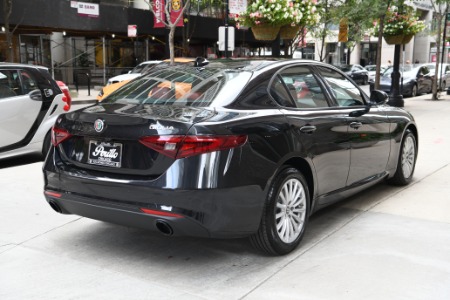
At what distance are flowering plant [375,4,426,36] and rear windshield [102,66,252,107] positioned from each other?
1442 centimetres

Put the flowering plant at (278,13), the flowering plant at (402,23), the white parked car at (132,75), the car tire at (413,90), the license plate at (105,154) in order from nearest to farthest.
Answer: the license plate at (105,154) < the flowering plant at (278,13) < the flowering plant at (402,23) < the white parked car at (132,75) < the car tire at (413,90)

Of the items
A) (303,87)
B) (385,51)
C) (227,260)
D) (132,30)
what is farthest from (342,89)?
(385,51)

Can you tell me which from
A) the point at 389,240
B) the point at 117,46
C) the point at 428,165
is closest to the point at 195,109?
the point at 389,240

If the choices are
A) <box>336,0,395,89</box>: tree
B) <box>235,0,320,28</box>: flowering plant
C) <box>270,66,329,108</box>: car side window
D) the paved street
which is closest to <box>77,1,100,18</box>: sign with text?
<box>336,0,395,89</box>: tree

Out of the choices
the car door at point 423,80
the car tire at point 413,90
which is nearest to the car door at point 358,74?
the car door at point 423,80

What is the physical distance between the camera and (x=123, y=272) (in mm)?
3881

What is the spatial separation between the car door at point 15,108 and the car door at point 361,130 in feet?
15.5

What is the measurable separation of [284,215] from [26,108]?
5138 mm

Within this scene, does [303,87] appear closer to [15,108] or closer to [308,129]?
[308,129]

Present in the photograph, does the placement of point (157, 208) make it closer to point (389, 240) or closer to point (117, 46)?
point (389, 240)

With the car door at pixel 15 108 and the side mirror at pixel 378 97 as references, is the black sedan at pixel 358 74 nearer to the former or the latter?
the car door at pixel 15 108

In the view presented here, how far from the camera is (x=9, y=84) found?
7.75 metres

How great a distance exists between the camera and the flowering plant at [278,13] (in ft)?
38.2

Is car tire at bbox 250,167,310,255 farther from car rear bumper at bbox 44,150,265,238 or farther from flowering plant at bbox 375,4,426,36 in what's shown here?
flowering plant at bbox 375,4,426,36
